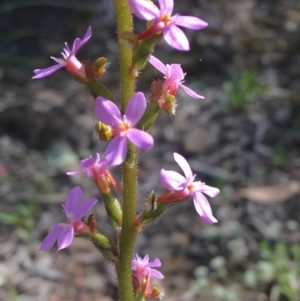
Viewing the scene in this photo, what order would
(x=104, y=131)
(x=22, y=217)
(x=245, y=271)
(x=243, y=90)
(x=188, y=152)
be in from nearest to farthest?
(x=104, y=131), (x=245, y=271), (x=22, y=217), (x=188, y=152), (x=243, y=90)

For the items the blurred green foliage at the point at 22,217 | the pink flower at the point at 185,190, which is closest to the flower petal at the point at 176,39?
the pink flower at the point at 185,190

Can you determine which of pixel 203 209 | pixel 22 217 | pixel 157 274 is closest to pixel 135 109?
pixel 203 209

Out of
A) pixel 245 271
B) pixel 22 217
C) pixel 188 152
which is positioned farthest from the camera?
pixel 188 152

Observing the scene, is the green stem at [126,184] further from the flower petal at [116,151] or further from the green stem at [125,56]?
the flower petal at [116,151]

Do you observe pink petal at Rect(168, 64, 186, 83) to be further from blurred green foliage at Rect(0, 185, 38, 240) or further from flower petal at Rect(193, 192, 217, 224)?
blurred green foliage at Rect(0, 185, 38, 240)

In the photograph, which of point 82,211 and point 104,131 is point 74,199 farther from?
point 104,131

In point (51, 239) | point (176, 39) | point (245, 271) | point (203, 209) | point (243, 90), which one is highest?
point (176, 39)
